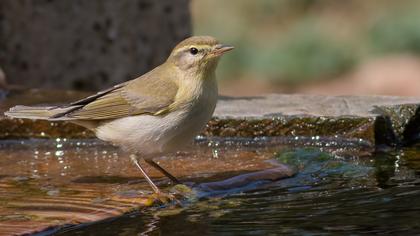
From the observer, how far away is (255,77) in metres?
16.2

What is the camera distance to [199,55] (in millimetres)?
5801

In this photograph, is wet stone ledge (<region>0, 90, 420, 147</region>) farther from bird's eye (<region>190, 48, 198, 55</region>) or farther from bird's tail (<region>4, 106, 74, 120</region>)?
bird's eye (<region>190, 48, 198, 55</region>)

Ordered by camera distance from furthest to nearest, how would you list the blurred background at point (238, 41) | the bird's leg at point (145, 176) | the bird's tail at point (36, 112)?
the blurred background at point (238, 41)
the bird's tail at point (36, 112)
the bird's leg at point (145, 176)

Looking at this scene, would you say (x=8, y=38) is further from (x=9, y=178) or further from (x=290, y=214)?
(x=290, y=214)

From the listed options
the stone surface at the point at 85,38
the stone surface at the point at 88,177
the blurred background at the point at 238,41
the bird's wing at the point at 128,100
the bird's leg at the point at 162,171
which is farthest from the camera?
the blurred background at the point at 238,41

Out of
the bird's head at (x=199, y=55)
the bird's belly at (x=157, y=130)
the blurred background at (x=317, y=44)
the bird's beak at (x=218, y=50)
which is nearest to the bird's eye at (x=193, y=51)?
the bird's head at (x=199, y=55)

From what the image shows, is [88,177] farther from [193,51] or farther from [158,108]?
[193,51]

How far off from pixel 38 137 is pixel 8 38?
254cm

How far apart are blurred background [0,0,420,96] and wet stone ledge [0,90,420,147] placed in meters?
2.36

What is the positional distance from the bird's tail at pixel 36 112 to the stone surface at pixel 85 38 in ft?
10.3

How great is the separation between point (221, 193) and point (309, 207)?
67 centimetres

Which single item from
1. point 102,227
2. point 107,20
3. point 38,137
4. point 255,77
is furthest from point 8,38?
point 255,77

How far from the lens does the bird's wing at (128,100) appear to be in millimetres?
5742

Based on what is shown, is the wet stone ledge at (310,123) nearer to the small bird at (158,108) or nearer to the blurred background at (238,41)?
the small bird at (158,108)
